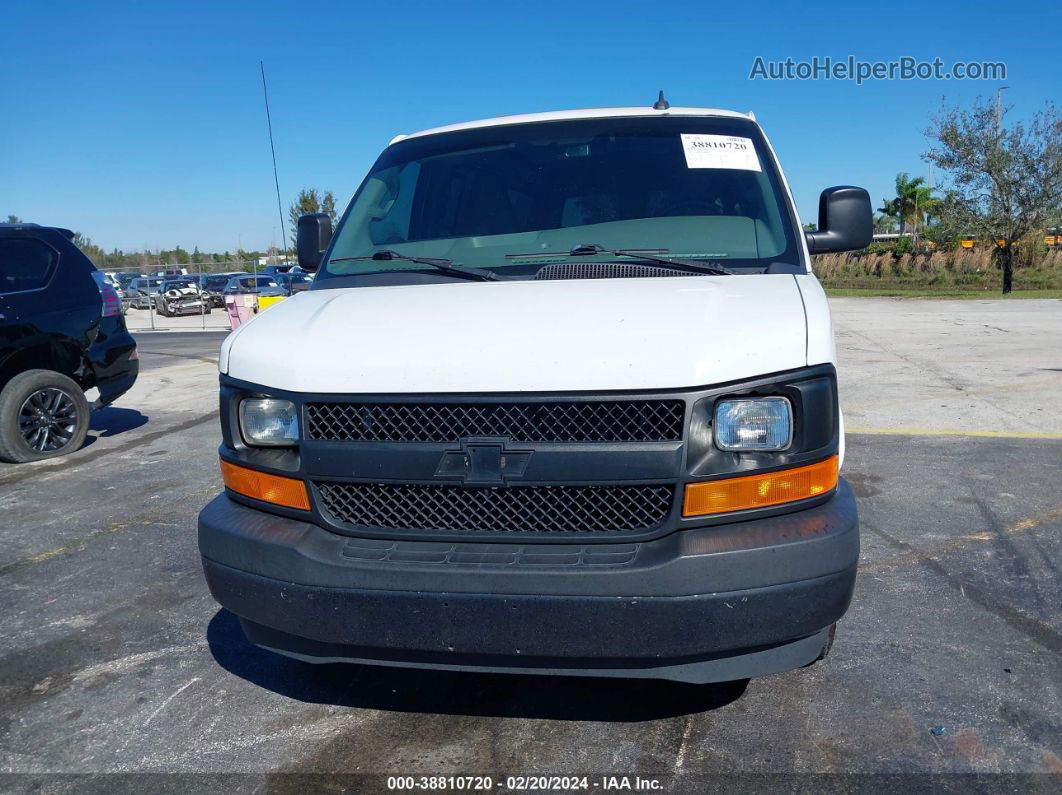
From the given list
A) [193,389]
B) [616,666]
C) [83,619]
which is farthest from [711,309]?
[193,389]

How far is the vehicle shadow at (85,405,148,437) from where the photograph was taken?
877 cm

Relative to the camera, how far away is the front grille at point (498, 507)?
2.64 meters

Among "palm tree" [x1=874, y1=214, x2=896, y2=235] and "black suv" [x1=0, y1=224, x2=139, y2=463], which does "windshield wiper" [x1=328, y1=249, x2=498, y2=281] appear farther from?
"palm tree" [x1=874, y1=214, x2=896, y2=235]

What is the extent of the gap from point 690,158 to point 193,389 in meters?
8.93

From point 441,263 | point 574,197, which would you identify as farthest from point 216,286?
point 441,263

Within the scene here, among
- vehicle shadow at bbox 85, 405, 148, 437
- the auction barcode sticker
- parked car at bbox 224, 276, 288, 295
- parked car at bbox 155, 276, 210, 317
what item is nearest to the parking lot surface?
the auction barcode sticker

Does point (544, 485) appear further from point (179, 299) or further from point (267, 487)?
point (179, 299)

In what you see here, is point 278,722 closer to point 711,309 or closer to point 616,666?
point 616,666

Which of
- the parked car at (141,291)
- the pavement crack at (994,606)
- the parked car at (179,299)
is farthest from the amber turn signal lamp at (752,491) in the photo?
the parked car at (141,291)

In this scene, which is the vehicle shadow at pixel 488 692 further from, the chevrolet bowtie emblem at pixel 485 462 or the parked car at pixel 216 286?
the parked car at pixel 216 286

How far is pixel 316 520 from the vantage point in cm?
282

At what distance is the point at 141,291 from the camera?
113 feet

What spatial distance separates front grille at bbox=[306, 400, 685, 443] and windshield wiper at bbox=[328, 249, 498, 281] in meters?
0.88

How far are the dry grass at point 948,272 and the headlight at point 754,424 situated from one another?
31.0 metres
